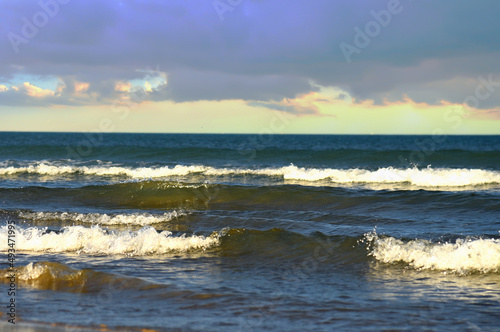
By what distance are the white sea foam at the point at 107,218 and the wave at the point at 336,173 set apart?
485 inches

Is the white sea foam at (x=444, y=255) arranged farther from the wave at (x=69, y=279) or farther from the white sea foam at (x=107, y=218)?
the white sea foam at (x=107, y=218)

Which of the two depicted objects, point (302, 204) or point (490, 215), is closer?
point (490, 215)

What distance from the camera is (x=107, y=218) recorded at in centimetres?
1355

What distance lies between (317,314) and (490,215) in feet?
31.8

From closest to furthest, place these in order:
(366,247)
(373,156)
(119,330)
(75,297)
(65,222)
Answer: (119,330) < (75,297) < (366,247) < (65,222) < (373,156)

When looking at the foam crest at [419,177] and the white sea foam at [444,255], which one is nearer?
the white sea foam at [444,255]

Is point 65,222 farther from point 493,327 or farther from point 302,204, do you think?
point 493,327

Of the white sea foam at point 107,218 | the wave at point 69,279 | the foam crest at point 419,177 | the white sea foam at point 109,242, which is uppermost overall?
the foam crest at point 419,177

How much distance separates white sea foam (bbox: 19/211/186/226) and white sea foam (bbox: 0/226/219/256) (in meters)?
2.31

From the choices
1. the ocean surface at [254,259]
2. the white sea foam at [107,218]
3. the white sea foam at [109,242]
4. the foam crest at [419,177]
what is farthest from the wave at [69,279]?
the foam crest at [419,177]

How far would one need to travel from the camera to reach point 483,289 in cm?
738

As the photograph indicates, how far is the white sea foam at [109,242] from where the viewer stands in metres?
10.2

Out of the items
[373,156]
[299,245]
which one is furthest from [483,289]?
[373,156]

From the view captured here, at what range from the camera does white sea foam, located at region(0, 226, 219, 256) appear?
33.4ft
